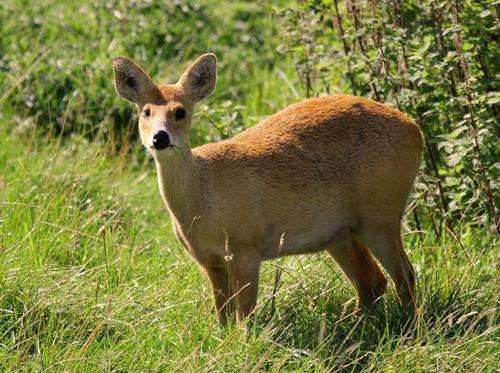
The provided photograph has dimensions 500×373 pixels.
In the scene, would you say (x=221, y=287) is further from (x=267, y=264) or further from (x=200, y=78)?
(x=200, y=78)

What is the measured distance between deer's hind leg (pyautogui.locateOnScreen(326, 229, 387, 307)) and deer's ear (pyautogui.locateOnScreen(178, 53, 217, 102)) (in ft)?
3.83

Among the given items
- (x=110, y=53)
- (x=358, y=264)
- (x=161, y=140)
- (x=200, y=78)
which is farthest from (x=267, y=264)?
(x=110, y=53)

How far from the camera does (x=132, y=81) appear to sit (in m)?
6.91

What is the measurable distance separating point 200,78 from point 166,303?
129 centimetres

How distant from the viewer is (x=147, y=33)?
37.0 ft

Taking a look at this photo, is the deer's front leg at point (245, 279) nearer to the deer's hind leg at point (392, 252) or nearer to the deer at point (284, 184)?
the deer at point (284, 184)

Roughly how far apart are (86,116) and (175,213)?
325 cm

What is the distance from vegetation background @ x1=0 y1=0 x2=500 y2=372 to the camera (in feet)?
19.9

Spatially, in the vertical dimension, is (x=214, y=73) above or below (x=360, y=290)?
above

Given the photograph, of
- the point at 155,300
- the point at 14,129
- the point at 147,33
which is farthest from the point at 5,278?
the point at 147,33

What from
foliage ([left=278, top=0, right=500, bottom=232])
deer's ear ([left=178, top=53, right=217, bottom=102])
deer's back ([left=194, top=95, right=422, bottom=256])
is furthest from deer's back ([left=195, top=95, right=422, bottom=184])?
foliage ([left=278, top=0, right=500, bottom=232])

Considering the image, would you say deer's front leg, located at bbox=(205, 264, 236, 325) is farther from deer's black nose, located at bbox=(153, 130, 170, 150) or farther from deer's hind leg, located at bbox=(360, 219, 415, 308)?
deer's hind leg, located at bbox=(360, 219, 415, 308)

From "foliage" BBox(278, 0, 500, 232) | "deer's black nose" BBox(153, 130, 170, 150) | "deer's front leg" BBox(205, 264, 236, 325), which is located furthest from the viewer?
"foliage" BBox(278, 0, 500, 232)

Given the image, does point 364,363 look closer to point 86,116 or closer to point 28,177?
point 28,177
